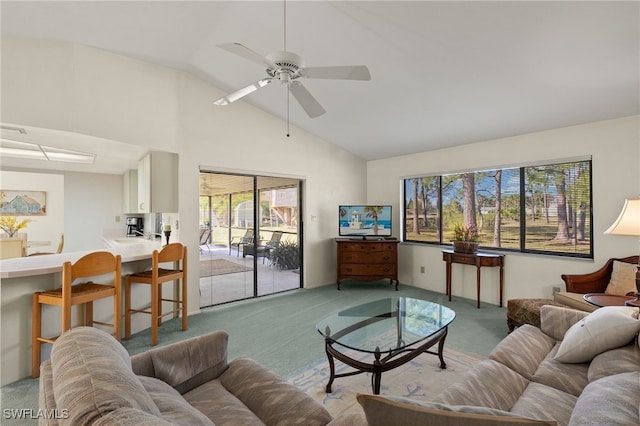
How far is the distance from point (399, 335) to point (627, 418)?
142cm

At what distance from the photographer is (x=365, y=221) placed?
533 cm

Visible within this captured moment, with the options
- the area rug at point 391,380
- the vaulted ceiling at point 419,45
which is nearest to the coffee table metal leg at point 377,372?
the area rug at point 391,380

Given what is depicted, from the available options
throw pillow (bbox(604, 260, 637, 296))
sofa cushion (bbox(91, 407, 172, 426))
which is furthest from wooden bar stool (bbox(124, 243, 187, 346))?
throw pillow (bbox(604, 260, 637, 296))

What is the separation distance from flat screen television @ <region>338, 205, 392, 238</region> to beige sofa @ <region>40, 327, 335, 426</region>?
12.2ft

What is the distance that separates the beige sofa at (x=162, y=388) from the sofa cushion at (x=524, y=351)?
1199 millimetres

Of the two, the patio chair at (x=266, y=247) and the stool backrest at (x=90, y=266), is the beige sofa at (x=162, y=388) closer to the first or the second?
the stool backrest at (x=90, y=266)

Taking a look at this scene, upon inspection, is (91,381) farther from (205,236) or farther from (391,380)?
(205,236)

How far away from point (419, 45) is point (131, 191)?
196 inches

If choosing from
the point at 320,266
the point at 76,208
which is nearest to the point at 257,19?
the point at 320,266

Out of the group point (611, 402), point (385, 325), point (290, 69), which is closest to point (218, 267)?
point (385, 325)

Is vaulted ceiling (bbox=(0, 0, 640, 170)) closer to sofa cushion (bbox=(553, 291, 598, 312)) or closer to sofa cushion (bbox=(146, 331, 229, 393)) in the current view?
sofa cushion (bbox=(553, 291, 598, 312))

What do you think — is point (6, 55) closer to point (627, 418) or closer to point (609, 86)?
point (627, 418)

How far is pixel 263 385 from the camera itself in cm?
154

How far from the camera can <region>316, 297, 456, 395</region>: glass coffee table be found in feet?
6.88
